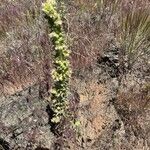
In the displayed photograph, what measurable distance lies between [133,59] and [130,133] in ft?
2.99

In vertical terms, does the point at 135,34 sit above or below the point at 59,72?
above

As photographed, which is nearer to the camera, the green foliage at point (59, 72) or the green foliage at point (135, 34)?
the green foliage at point (59, 72)

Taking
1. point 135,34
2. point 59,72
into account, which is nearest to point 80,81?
point 59,72

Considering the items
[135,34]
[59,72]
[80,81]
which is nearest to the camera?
[59,72]

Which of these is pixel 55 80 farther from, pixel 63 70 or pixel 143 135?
pixel 143 135

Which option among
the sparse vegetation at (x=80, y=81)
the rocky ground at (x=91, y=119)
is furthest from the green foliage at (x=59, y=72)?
the rocky ground at (x=91, y=119)

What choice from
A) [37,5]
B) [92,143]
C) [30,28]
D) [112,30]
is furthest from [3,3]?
[92,143]

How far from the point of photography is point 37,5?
20.1 feet

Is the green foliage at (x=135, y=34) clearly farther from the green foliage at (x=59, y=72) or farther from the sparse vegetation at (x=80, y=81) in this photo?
the green foliage at (x=59, y=72)

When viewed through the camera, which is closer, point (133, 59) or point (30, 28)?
point (133, 59)

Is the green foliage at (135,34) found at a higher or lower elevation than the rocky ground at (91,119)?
higher

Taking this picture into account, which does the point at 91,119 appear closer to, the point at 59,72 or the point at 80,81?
the point at 80,81

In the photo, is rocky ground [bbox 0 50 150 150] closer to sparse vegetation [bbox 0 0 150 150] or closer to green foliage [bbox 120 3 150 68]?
sparse vegetation [bbox 0 0 150 150]

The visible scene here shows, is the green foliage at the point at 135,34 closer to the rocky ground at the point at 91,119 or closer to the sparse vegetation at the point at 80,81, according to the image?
the sparse vegetation at the point at 80,81
